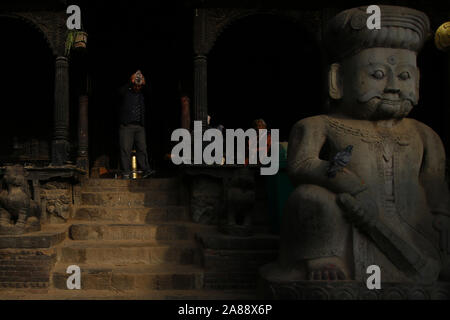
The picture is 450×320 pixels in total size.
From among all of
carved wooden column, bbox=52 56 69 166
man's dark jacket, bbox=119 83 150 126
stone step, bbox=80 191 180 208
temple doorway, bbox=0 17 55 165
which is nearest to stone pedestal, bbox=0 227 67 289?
stone step, bbox=80 191 180 208

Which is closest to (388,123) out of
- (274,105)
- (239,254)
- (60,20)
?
(239,254)

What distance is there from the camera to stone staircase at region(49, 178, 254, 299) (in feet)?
15.9

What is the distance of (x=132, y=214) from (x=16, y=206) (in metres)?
1.60

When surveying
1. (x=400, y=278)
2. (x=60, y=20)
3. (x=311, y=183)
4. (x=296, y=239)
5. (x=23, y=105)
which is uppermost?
(x=60, y=20)

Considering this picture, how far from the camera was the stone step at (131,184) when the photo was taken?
7230mm

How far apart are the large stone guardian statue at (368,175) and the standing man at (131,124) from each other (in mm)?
5305

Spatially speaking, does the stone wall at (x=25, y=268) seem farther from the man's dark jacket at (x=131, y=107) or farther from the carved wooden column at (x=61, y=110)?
the man's dark jacket at (x=131, y=107)

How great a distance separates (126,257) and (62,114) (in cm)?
338

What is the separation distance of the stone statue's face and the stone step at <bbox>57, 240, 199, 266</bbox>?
2863 mm

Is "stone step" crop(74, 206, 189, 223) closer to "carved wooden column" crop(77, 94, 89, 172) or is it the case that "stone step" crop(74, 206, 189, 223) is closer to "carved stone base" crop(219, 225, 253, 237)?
"carved stone base" crop(219, 225, 253, 237)

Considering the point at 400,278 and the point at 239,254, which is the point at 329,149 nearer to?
the point at 400,278

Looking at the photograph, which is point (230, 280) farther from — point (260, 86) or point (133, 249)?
point (260, 86)

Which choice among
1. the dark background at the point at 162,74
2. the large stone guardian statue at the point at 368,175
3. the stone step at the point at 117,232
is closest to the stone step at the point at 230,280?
the stone step at the point at 117,232

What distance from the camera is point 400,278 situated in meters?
3.38
